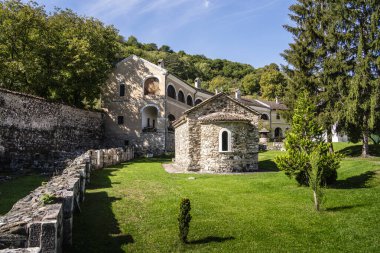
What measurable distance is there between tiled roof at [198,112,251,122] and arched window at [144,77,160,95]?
1544cm

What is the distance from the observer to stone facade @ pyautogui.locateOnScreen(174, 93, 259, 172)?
2195 cm

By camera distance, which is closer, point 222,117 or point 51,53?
point 222,117

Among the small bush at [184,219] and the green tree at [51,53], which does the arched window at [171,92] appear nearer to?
the green tree at [51,53]

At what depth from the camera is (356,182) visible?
15.5 metres

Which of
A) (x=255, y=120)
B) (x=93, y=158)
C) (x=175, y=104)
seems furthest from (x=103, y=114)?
(x=255, y=120)

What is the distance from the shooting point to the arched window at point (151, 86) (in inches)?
1468

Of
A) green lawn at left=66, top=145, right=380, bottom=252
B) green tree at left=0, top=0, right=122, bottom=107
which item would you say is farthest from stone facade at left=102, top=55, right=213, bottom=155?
green lawn at left=66, top=145, right=380, bottom=252

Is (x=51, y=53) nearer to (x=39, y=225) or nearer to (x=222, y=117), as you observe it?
(x=222, y=117)

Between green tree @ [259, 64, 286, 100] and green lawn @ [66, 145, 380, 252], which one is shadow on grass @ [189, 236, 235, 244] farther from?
green tree @ [259, 64, 286, 100]

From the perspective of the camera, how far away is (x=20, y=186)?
1666 cm

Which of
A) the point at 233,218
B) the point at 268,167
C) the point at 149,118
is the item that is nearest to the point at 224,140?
the point at 268,167

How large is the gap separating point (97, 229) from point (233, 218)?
4.26 m

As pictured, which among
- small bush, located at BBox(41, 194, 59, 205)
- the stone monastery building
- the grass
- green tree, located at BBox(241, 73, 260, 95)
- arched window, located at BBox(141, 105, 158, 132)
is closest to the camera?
small bush, located at BBox(41, 194, 59, 205)

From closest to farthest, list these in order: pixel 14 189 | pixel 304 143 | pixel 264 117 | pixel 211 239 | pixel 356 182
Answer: pixel 211 239 < pixel 304 143 < pixel 356 182 < pixel 14 189 < pixel 264 117
